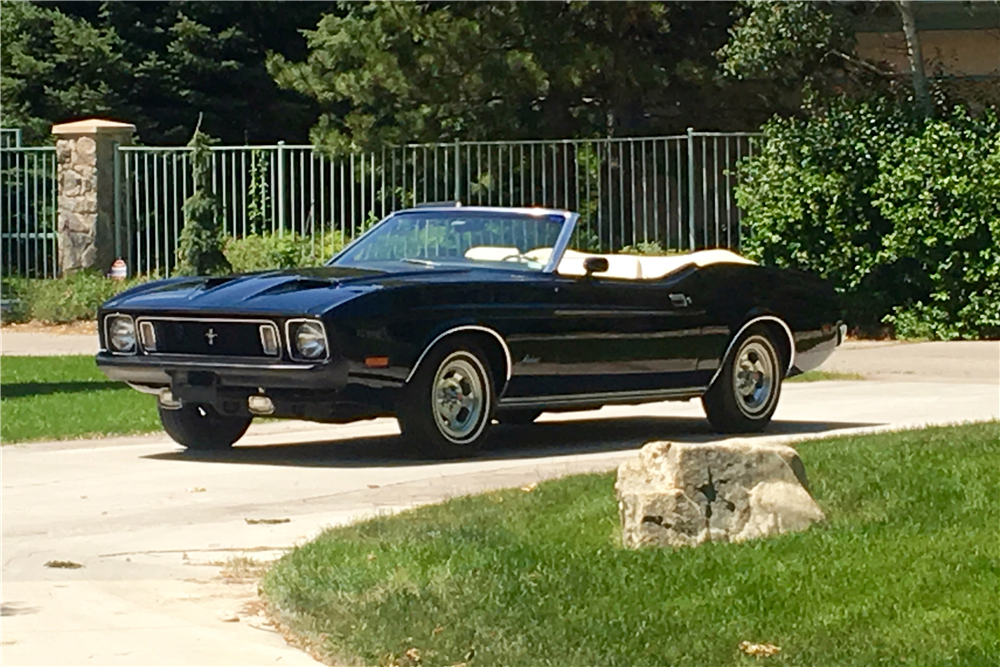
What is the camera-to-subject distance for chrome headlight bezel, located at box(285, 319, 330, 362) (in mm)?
11367

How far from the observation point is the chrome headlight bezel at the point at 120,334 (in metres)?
12.2

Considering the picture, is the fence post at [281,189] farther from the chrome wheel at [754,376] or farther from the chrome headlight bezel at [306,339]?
the chrome headlight bezel at [306,339]

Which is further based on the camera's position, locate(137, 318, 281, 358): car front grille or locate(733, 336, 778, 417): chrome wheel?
locate(733, 336, 778, 417): chrome wheel

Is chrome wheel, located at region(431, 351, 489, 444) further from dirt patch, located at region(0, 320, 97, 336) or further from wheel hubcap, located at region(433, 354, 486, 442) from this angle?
dirt patch, located at region(0, 320, 97, 336)

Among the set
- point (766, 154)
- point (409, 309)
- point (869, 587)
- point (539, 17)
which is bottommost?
point (869, 587)

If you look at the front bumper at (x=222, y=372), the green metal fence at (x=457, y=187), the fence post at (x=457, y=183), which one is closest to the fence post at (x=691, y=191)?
the green metal fence at (x=457, y=187)

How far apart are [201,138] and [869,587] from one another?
68.7 feet

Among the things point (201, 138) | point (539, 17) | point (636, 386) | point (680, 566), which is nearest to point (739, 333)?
point (636, 386)

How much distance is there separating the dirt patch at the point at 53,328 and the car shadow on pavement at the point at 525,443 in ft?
38.7

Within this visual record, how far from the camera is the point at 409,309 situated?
1169cm

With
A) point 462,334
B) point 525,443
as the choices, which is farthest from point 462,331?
point 525,443

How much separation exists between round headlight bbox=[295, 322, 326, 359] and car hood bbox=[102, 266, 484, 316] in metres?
0.09

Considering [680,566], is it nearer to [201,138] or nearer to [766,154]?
[766,154]

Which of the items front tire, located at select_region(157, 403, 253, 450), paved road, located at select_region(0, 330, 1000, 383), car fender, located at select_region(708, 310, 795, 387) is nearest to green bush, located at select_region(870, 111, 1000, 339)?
paved road, located at select_region(0, 330, 1000, 383)
